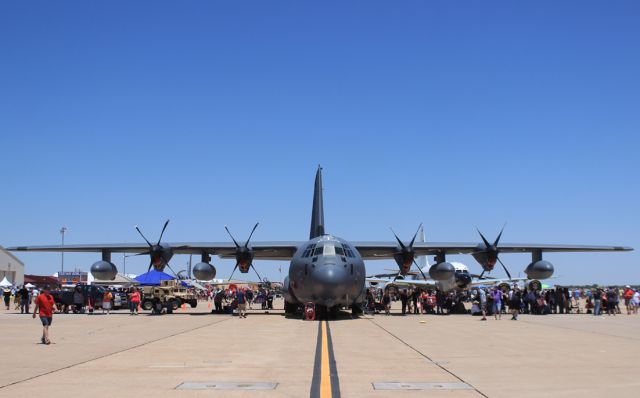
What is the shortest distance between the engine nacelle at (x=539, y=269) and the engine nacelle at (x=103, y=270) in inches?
981

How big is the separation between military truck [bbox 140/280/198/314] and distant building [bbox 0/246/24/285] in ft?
180

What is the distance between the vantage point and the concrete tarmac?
9867mm

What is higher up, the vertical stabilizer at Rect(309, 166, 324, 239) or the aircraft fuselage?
the vertical stabilizer at Rect(309, 166, 324, 239)

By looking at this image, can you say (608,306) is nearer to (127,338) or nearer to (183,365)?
(127,338)

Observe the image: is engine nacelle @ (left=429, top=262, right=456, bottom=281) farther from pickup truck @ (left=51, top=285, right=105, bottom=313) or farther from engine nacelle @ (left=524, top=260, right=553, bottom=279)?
pickup truck @ (left=51, top=285, right=105, bottom=313)

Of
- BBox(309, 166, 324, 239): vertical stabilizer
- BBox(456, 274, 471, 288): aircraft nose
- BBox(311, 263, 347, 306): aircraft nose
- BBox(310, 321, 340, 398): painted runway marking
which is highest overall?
BBox(309, 166, 324, 239): vertical stabilizer

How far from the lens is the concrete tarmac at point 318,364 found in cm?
987

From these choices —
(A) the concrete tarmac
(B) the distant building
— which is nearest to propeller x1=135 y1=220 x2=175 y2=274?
(A) the concrete tarmac

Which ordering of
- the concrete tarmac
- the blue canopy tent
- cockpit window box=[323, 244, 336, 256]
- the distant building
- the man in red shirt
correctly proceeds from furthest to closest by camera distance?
the distant building, the blue canopy tent, cockpit window box=[323, 244, 336, 256], the man in red shirt, the concrete tarmac

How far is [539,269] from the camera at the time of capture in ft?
124

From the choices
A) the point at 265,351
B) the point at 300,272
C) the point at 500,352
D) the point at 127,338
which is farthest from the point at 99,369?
the point at 300,272

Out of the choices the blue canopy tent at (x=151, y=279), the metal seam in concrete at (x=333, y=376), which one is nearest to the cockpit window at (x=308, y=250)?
the metal seam in concrete at (x=333, y=376)

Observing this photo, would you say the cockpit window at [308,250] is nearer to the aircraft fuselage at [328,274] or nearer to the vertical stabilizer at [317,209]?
the aircraft fuselage at [328,274]

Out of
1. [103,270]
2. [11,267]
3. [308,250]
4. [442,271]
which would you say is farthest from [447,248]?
[11,267]
